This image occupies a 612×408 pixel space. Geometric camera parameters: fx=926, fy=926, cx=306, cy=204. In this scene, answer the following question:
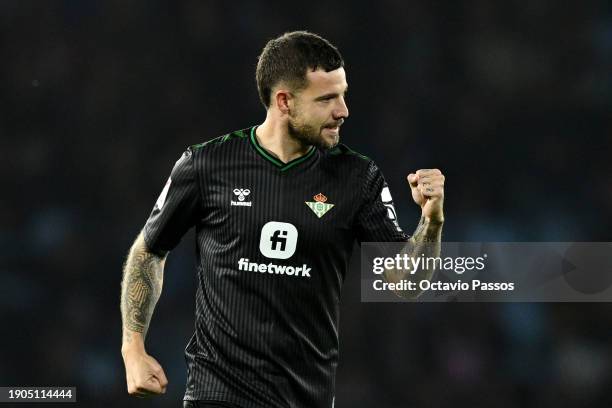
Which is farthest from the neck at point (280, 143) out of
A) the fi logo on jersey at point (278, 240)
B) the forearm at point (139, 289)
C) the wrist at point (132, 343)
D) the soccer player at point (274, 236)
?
the wrist at point (132, 343)

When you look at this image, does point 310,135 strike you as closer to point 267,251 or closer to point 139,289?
point 267,251

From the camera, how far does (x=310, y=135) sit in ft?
10.2

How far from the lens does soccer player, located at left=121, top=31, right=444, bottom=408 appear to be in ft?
9.72

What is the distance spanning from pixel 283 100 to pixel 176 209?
52cm

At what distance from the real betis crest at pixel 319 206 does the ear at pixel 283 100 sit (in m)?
0.32

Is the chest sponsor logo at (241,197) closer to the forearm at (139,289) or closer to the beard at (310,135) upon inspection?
the beard at (310,135)

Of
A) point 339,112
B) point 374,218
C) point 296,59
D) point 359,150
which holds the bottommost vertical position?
point 374,218

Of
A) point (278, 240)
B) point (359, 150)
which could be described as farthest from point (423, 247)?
point (359, 150)

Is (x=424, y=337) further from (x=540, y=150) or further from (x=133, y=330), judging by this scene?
(x=133, y=330)

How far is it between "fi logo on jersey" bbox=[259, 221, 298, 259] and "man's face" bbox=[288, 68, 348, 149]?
30 cm

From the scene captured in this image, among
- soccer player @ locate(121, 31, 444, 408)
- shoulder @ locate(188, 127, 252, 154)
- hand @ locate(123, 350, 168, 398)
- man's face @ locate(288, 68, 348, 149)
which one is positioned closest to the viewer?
hand @ locate(123, 350, 168, 398)

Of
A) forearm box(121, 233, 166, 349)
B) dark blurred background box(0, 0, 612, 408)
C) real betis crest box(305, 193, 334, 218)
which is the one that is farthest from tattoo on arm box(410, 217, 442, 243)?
dark blurred background box(0, 0, 612, 408)

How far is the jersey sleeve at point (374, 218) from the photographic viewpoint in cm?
313

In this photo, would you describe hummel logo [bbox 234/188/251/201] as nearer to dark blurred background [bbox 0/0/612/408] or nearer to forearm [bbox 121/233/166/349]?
forearm [bbox 121/233/166/349]
